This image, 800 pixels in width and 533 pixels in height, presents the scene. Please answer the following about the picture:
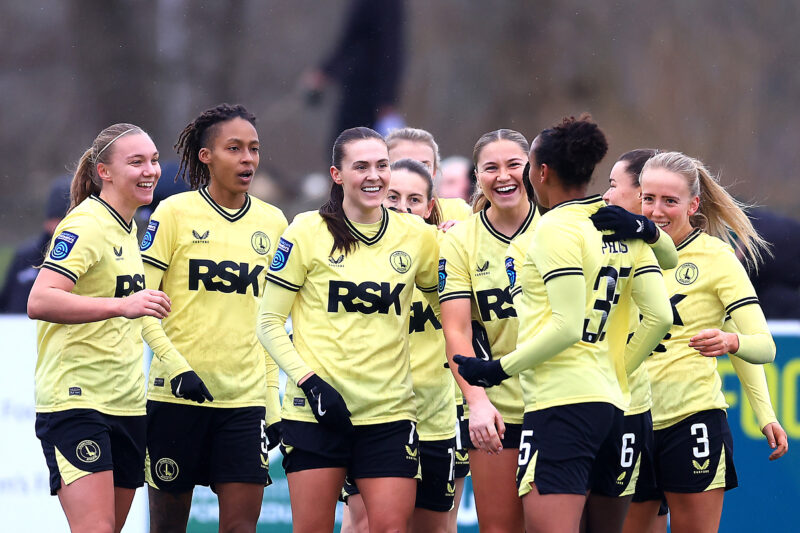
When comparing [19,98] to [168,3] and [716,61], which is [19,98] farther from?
[716,61]

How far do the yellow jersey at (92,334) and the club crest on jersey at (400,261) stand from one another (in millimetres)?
1083

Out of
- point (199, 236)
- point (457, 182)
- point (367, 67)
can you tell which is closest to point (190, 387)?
point (199, 236)

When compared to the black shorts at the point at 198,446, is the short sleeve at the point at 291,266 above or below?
above

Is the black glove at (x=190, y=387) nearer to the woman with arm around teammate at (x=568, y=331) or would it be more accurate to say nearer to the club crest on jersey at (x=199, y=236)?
the club crest on jersey at (x=199, y=236)

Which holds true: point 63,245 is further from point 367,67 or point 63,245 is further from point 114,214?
point 367,67

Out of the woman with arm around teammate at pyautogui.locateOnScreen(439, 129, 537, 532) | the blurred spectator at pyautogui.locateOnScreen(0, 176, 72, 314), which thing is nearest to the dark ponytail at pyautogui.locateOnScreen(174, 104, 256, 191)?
the woman with arm around teammate at pyautogui.locateOnScreen(439, 129, 537, 532)

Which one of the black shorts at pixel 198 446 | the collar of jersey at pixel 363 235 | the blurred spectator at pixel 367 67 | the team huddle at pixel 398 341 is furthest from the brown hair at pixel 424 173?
the blurred spectator at pixel 367 67

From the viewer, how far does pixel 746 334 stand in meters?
5.34

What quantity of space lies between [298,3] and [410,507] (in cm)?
814

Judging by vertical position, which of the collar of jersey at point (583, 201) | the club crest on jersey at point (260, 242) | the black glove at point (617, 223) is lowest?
the black glove at point (617, 223)

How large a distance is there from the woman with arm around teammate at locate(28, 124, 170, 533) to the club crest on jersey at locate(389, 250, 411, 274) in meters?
0.92

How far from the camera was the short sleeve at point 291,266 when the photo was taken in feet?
16.6

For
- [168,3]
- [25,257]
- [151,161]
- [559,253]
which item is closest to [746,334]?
[559,253]

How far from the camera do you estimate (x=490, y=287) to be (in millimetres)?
5156
